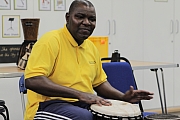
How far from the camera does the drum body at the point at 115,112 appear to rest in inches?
81.0

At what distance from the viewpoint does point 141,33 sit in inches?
210

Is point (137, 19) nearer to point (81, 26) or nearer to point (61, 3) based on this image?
point (61, 3)

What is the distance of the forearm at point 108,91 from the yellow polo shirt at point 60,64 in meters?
0.16

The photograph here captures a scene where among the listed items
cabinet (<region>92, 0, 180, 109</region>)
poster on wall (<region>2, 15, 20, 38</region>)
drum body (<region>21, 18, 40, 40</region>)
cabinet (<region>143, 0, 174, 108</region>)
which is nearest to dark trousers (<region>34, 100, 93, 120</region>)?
drum body (<region>21, 18, 40, 40</region>)

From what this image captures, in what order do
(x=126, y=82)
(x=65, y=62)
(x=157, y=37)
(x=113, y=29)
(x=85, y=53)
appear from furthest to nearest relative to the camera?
(x=157, y=37), (x=113, y=29), (x=126, y=82), (x=85, y=53), (x=65, y=62)

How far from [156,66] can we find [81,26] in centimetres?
157

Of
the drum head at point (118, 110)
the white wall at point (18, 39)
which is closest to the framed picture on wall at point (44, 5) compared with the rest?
the white wall at point (18, 39)

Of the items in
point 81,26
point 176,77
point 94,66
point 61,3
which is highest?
point 61,3

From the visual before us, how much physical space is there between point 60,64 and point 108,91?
447 mm

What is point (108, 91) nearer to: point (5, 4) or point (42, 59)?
point (42, 59)

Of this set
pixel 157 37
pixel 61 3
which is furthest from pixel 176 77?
pixel 61 3

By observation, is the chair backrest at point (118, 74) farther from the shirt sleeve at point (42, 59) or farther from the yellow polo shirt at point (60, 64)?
the shirt sleeve at point (42, 59)

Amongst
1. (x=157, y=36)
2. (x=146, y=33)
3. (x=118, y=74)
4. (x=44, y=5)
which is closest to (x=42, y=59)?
(x=118, y=74)

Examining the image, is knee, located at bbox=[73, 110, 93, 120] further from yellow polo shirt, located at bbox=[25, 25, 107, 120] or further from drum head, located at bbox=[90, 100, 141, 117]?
yellow polo shirt, located at bbox=[25, 25, 107, 120]
